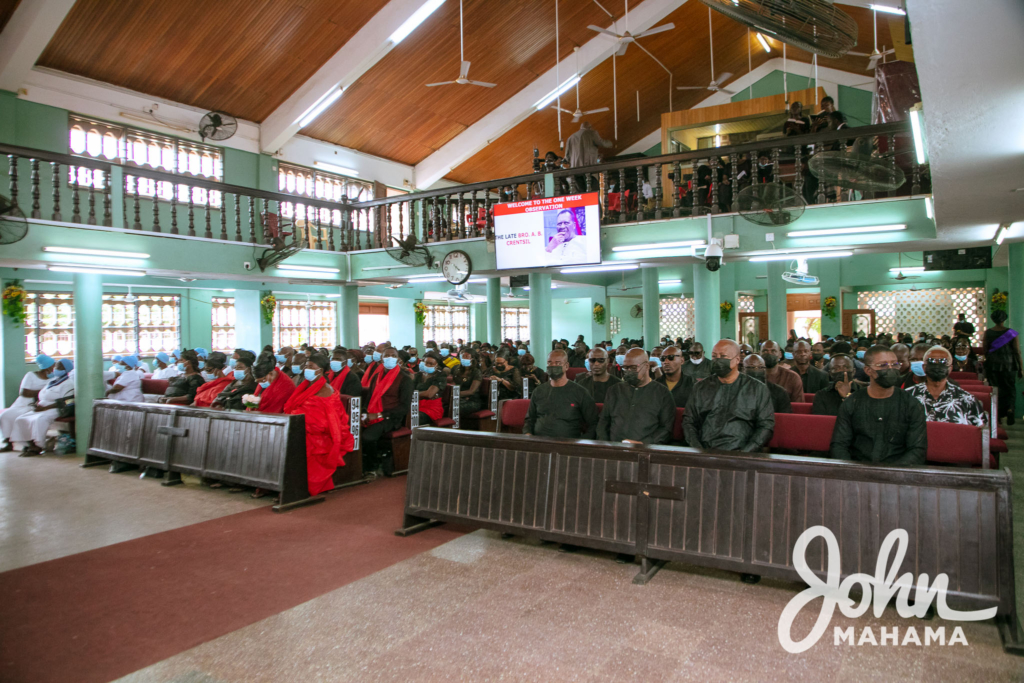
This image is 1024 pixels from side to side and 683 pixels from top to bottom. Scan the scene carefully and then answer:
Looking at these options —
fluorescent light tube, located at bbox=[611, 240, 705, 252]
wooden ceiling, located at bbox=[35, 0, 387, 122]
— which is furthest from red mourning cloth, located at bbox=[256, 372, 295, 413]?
wooden ceiling, located at bbox=[35, 0, 387, 122]

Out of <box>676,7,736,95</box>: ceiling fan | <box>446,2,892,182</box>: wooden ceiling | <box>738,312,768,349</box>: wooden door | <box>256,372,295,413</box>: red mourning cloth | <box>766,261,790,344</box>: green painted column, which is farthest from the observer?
<box>738,312,768,349</box>: wooden door

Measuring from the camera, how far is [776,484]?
389cm

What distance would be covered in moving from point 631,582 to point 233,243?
352 inches

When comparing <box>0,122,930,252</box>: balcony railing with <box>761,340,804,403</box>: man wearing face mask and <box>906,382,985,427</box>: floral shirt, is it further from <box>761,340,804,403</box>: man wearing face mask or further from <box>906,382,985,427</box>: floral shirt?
<box>761,340,804,403</box>: man wearing face mask

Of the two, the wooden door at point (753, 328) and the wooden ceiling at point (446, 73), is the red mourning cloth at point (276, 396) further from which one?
the wooden door at point (753, 328)

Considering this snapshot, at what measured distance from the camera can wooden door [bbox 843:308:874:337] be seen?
1919 cm

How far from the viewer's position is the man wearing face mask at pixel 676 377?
6.20 meters

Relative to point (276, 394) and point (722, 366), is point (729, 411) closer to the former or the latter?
point (722, 366)

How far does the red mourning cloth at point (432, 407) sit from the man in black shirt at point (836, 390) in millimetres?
4621

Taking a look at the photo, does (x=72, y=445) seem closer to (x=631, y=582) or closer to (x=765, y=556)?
(x=631, y=582)

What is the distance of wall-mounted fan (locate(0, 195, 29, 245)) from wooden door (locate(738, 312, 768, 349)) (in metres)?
20.5

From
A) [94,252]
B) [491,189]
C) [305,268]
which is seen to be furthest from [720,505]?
[305,268]

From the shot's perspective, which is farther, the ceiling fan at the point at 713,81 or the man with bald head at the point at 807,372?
the ceiling fan at the point at 713,81

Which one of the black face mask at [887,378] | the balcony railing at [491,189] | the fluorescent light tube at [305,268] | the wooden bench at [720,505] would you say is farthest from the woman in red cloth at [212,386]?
the black face mask at [887,378]
